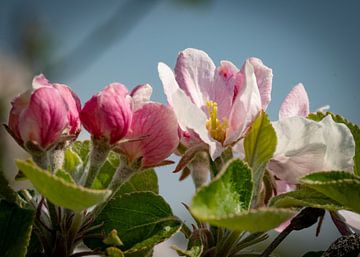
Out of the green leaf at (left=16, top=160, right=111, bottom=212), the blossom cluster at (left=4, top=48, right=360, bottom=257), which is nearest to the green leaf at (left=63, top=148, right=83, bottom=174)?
the blossom cluster at (left=4, top=48, right=360, bottom=257)

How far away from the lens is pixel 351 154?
45 centimetres

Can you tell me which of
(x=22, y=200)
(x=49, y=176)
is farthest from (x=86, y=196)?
(x=22, y=200)

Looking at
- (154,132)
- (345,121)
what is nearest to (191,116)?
(154,132)

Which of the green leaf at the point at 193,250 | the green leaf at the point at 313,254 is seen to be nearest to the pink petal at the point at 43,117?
the green leaf at the point at 193,250

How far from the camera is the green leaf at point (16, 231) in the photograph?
40 centimetres

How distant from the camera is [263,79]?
0.49 m

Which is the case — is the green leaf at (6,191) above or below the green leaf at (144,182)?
above

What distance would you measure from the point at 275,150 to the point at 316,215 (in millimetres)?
56

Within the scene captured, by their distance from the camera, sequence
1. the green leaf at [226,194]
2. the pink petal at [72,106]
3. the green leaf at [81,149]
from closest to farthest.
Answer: the green leaf at [226,194] → the pink petal at [72,106] → the green leaf at [81,149]

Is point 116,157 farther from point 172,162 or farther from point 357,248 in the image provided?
point 357,248

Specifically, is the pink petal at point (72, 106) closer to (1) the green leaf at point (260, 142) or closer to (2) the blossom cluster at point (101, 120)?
(2) the blossom cluster at point (101, 120)

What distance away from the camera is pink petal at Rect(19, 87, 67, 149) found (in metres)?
0.40

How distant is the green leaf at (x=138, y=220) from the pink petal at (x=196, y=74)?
0.09 metres

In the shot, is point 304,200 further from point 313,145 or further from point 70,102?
point 70,102
